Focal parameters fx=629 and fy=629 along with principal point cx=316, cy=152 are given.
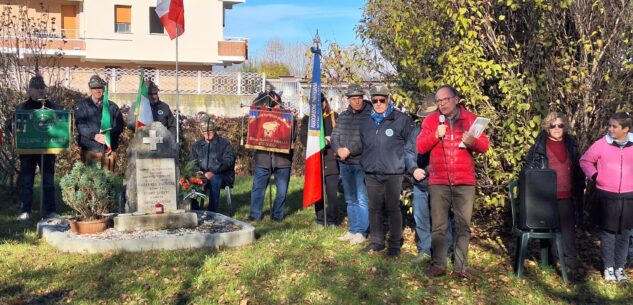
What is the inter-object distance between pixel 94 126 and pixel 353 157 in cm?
391

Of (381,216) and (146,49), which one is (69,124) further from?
(146,49)

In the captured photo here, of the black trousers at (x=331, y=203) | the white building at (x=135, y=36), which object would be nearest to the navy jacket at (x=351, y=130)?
the black trousers at (x=331, y=203)

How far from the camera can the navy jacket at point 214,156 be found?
31.8 feet

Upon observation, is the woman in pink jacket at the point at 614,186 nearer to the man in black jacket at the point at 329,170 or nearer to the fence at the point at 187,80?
the man in black jacket at the point at 329,170

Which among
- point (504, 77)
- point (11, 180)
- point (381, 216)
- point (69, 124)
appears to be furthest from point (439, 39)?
point (11, 180)

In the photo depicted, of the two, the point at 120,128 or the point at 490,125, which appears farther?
the point at 120,128

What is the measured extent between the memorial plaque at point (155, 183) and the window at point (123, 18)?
1129 inches

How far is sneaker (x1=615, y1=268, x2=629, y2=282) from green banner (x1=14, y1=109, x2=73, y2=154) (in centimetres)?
743

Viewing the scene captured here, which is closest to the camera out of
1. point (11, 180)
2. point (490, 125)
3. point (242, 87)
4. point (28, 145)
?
point (490, 125)

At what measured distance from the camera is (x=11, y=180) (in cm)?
1121

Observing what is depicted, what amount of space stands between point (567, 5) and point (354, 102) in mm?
2672

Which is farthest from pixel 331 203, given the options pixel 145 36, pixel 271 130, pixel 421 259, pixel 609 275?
pixel 145 36

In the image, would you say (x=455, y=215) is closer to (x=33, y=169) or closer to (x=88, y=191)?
(x=88, y=191)

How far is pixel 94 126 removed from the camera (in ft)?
30.2
